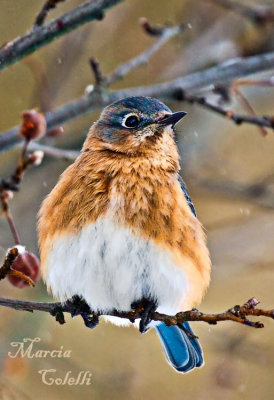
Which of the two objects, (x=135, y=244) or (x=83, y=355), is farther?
(x=83, y=355)

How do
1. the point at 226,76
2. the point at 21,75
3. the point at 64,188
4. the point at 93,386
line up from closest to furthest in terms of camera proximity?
the point at 64,188 → the point at 226,76 → the point at 93,386 → the point at 21,75

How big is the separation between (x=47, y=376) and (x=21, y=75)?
3.65m

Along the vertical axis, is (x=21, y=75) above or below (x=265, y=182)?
above

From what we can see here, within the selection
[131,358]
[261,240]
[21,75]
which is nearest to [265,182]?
[261,240]

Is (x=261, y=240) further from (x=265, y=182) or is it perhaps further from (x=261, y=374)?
(x=261, y=374)

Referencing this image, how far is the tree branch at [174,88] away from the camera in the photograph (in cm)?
461

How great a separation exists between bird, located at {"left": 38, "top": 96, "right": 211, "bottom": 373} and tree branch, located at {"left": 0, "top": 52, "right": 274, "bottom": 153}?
0.21 meters

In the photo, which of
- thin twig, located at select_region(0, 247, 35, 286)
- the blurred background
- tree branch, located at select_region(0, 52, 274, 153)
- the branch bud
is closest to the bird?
tree branch, located at select_region(0, 52, 274, 153)

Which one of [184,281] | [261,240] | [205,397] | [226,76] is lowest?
[205,397]

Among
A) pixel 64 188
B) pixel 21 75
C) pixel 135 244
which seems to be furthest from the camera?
pixel 21 75

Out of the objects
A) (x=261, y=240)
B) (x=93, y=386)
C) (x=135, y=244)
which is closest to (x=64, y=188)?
(x=135, y=244)

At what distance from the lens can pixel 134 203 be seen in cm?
424

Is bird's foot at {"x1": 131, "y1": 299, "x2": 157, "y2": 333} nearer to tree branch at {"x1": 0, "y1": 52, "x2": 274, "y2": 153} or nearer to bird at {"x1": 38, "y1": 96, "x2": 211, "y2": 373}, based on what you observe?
bird at {"x1": 38, "y1": 96, "x2": 211, "y2": 373}

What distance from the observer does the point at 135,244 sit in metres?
4.13
